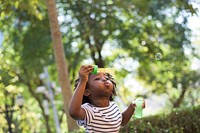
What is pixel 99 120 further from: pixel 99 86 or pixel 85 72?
pixel 85 72

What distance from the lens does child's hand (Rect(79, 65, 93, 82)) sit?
132 inches

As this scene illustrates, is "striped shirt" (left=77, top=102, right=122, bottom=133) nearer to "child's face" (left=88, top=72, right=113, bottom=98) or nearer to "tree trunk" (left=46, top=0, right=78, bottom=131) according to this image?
"child's face" (left=88, top=72, right=113, bottom=98)

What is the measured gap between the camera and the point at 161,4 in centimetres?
1279

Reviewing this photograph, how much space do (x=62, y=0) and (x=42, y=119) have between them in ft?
39.6

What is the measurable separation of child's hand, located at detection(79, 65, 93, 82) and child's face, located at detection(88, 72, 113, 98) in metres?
0.17

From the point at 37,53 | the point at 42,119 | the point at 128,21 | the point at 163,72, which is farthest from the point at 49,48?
the point at 42,119

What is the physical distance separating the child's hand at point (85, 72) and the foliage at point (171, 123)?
147 inches

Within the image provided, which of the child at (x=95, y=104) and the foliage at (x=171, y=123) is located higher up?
the child at (x=95, y=104)

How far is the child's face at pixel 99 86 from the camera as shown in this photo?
11.6ft

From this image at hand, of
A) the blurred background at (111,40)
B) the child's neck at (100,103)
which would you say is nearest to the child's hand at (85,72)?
the child's neck at (100,103)

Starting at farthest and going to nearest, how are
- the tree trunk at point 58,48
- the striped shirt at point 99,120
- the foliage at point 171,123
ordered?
the tree trunk at point 58,48 → the foliage at point 171,123 → the striped shirt at point 99,120

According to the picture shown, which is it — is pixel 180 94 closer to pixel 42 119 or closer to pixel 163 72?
pixel 163 72

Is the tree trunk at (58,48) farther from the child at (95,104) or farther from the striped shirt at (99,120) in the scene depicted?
the striped shirt at (99,120)

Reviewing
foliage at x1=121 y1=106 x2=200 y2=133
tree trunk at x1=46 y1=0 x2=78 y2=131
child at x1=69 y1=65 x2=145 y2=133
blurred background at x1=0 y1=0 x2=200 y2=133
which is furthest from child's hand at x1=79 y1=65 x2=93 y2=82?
blurred background at x1=0 y1=0 x2=200 y2=133
